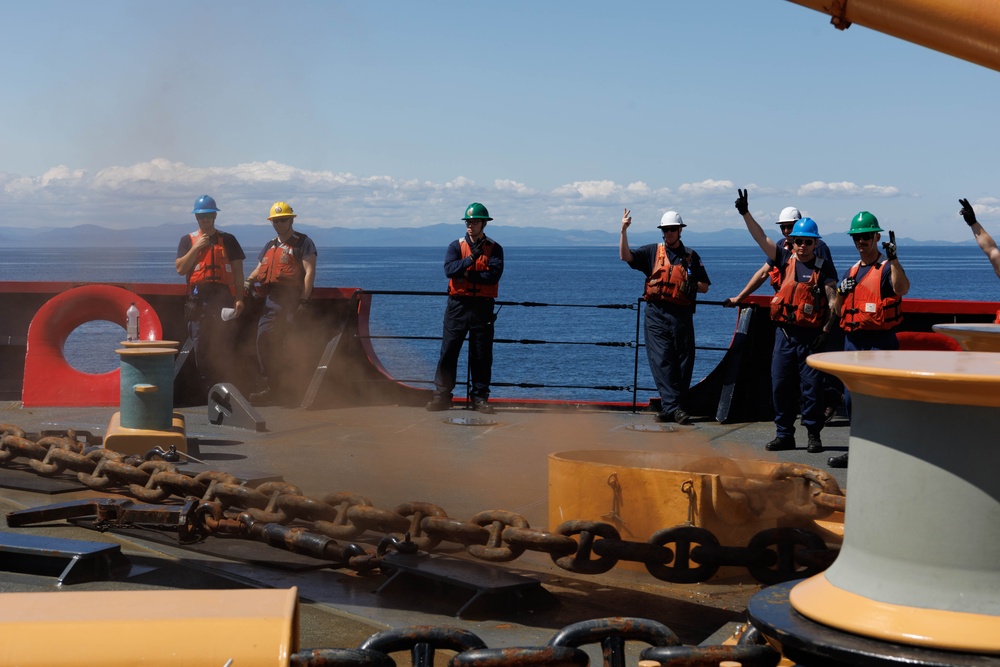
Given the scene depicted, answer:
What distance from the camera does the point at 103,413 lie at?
983 centimetres

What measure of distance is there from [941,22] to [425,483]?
4547 mm

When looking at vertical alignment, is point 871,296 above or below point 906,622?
above

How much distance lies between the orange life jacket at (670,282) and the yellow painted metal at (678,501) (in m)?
4.97

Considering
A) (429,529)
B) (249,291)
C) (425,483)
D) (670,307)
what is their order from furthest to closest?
(249,291), (670,307), (425,483), (429,529)

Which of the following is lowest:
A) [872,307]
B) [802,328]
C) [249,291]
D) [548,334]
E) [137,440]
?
[548,334]

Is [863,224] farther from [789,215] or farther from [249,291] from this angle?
[249,291]

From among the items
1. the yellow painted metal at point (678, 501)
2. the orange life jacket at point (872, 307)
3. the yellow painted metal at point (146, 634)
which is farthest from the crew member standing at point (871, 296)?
the yellow painted metal at point (146, 634)

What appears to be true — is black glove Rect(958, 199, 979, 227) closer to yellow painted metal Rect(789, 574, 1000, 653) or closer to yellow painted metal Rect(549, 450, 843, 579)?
yellow painted metal Rect(549, 450, 843, 579)

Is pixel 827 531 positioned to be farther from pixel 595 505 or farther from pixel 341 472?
pixel 341 472

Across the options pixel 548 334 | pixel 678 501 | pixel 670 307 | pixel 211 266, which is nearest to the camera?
pixel 678 501

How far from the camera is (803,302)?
28.6 ft

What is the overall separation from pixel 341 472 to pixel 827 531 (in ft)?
11.5

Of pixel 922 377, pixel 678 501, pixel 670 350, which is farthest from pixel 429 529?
pixel 670 350

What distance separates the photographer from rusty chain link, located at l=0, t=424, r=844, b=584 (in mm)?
3982
